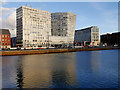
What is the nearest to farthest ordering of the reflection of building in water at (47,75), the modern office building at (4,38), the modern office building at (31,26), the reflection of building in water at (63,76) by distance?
the reflection of building in water at (63,76)
the reflection of building in water at (47,75)
the modern office building at (4,38)
the modern office building at (31,26)

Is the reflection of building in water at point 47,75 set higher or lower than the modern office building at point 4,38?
lower

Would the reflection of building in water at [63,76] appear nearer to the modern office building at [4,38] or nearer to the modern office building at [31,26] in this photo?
→ the modern office building at [4,38]

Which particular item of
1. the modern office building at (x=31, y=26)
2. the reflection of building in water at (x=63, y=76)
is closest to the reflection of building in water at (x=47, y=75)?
the reflection of building in water at (x=63, y=76)

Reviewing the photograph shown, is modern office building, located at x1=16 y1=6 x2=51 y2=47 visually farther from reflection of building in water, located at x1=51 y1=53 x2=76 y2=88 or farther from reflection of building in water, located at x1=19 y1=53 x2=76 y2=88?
reflection of building in water, located at x1=51 y1=53 x2=76 y2=88

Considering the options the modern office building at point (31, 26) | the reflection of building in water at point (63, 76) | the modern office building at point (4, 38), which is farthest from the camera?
the modern office building at point (31, 26)

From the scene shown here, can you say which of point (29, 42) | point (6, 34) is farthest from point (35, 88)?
point (29, 42)

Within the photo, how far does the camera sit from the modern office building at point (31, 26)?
509 ft

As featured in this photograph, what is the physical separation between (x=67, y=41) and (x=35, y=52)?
118 m

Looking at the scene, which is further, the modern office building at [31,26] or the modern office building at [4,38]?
the modern office building at [31,26]

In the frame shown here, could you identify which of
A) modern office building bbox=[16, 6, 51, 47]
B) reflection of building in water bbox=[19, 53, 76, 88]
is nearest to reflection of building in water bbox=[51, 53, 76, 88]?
reflection of building in water bbox=[19, 53, 76, 88]

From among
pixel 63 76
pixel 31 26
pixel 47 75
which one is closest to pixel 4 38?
pixel 31 26

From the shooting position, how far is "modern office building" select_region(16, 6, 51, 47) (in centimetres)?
15500

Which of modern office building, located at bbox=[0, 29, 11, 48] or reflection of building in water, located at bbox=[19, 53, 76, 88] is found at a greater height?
modern office building, located at bbox=[0, 29, 11, 48]

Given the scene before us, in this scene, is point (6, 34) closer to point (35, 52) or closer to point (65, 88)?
point (35, 52)
